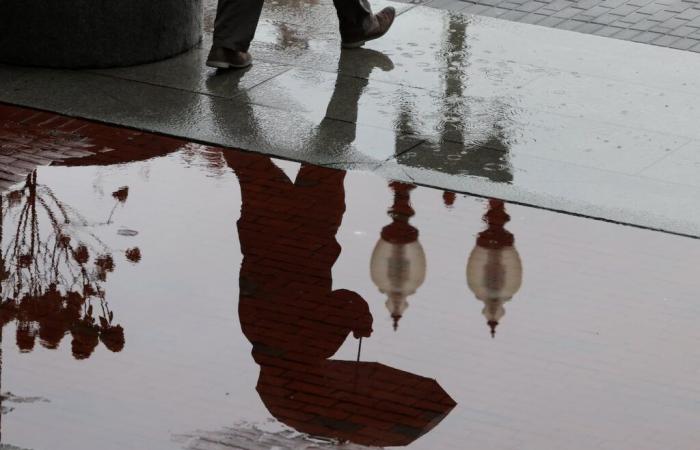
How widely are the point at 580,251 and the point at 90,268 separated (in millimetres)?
2272

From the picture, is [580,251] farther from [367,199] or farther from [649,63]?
[649,63]

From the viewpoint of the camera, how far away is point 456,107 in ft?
27.6

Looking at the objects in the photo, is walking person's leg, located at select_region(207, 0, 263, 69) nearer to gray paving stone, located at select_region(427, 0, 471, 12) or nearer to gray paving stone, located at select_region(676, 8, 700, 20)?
gray paving stone, located at select_region(427, 0, 471, 12)

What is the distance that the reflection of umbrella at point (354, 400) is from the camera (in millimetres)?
4859

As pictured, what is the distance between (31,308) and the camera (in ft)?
18.7

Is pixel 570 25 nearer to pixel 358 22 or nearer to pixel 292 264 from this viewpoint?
pixel 358 22

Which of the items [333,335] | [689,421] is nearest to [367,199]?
[333,335]

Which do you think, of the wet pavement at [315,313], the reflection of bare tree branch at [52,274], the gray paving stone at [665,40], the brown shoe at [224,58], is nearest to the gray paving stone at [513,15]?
the gray paving stone at [665,40]

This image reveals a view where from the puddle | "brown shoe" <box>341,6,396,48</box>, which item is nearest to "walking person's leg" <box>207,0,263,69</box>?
"brown shoe" <box>341,6,396,48</box>

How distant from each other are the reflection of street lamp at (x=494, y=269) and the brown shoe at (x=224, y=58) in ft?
8.74

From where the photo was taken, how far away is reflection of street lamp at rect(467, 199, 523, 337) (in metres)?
5.95

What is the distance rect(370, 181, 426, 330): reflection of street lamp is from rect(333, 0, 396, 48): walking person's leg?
9.32ft

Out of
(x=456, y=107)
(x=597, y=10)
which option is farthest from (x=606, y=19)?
(x=456, y=107)

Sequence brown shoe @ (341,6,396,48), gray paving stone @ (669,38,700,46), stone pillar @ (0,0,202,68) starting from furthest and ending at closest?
gray paving stone @ (669,38,700,46) < brown shoe @ (341,6,396,48) < stone pillar @ (0,0,202,68)
